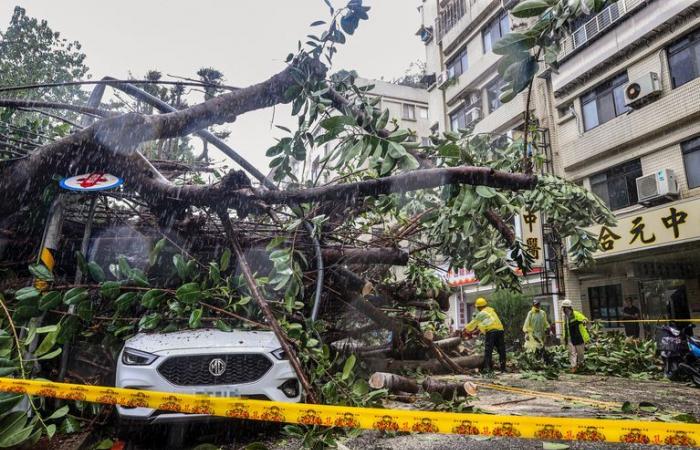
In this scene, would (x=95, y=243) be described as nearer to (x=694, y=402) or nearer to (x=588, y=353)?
(x=694, y=402)

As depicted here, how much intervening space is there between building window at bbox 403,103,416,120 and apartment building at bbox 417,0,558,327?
814 cm

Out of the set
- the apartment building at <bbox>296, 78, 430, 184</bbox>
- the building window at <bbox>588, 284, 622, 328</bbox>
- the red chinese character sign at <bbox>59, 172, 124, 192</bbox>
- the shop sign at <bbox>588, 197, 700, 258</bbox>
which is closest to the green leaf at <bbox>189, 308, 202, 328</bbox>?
the red chinese character sign at <bbox>59, 172, 124, 192</bbox>

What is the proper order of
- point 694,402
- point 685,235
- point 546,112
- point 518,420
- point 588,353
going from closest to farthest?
point 518,420
point 694,402
point 588,353
point 685,235
point 546,112

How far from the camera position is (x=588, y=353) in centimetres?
990

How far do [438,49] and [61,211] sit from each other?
76.1ft

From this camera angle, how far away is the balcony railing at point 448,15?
2214 centimetres

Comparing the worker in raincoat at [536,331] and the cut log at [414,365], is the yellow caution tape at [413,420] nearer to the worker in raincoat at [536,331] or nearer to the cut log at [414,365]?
the cut log at [414,365]

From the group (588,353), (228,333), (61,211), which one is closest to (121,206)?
(61,211)

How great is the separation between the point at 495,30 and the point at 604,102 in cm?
723

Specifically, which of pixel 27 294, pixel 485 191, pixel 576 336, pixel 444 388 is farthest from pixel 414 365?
pixel 27 294

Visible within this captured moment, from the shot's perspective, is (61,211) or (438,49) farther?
(438,49)

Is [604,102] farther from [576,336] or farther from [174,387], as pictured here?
[174,387]

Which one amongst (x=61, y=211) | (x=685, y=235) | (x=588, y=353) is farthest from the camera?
(x=685, y=235)

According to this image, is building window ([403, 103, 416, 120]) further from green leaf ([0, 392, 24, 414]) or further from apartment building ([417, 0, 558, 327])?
green leaf ([0, 392, 24, 414])
